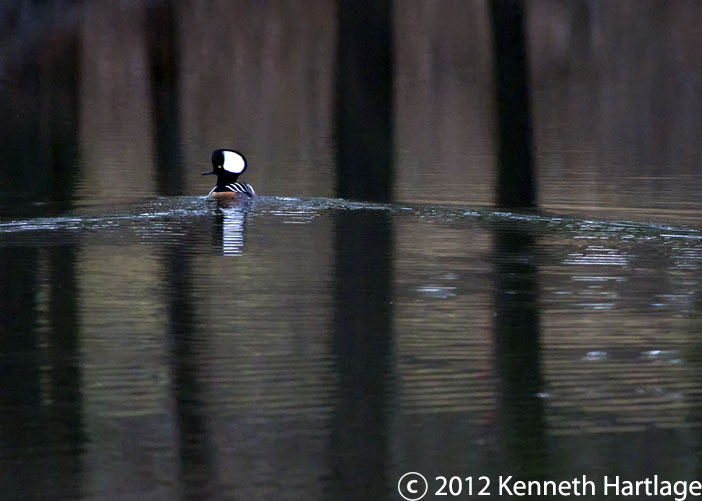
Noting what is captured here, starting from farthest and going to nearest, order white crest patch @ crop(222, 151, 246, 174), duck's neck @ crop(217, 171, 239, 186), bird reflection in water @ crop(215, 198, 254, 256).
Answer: white crest patch @ crop(222, 151, 246, 174)
duck's neck @ crop(217, 171, 239, 186)
bird reflection in water @ crop(215, 198, 254, 256)

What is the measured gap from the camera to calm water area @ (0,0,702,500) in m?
6.96

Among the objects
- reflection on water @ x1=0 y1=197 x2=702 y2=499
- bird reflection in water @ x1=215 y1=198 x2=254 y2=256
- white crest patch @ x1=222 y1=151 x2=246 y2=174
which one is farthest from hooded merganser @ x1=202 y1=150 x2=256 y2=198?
reflection on water @ x1=0 y1=197 x2=702 y2=499

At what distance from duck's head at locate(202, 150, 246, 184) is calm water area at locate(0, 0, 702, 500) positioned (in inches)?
16.5

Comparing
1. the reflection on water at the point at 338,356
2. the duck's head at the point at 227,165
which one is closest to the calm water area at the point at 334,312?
the reflection on water at the point at 338,356

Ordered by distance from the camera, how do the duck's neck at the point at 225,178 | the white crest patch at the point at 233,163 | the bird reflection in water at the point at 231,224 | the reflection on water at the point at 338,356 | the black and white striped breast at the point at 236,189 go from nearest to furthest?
the reflection on water at the point at 338,356 → the bird reflection in water at the point at 231,224 → the black and white striped breast at the point at 236,189 → the duck's neck at the point at 225,178 → the white crest patch at the point at 233,163

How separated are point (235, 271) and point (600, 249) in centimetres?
339

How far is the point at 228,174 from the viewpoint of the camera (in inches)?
677

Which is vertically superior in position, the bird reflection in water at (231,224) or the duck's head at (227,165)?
the duck's head at (227,165)

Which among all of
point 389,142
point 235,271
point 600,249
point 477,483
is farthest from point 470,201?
point 477,483

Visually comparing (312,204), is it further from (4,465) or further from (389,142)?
(4,465)

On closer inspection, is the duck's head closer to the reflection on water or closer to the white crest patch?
the white crest patch

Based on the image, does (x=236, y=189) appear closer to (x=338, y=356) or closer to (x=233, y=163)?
(x=233, y=163)

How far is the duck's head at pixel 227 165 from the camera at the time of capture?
1720cm

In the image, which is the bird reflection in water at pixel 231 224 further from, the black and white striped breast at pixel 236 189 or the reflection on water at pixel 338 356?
the black and white striped breast at pixel 236 189
